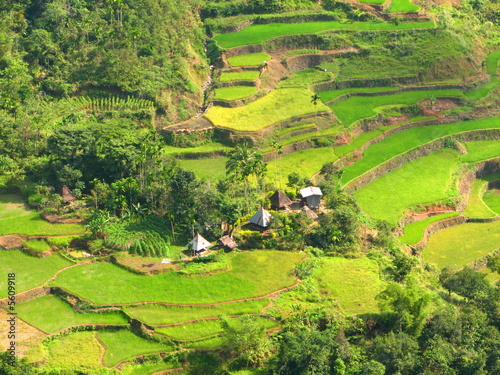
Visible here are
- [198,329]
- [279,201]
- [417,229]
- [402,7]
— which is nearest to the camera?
[198,329]

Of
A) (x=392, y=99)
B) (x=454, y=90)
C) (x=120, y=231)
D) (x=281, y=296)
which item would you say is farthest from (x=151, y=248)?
(x=454, y=90)

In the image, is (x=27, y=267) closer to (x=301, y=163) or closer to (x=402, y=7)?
(x=301, y=163)

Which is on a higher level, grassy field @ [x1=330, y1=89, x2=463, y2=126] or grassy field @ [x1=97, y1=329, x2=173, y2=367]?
grassy field @ [x1=330, y1=89, x2=463, y2=126]

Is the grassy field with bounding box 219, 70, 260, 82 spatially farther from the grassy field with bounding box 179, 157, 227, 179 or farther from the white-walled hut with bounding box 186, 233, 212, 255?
the white-walled hut with bounding box 186, 233, 212, 255

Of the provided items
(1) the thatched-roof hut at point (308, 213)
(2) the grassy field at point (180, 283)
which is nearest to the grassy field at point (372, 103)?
(1) the thatched-roof hut at point (308, 213)

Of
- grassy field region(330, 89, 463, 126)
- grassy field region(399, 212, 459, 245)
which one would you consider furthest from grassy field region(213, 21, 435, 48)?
grassy field region(399, 212, 459, 245)

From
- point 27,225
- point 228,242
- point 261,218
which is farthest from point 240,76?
point 27,225

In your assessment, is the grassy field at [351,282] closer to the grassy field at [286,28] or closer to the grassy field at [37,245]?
the grassy field at [37,245]
